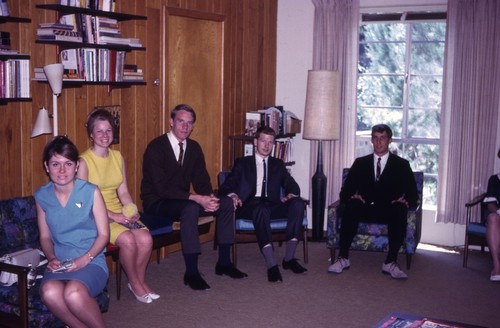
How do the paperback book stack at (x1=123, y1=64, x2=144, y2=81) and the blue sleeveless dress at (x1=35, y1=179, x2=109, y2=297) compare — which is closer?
the blue sleeveless dress at (x1=35, y1=179, x2=109, y2=297)

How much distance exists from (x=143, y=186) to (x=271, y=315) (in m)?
1.53

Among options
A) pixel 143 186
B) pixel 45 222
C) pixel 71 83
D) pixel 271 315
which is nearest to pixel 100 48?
pixel 71 83

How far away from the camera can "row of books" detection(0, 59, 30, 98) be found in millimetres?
3820

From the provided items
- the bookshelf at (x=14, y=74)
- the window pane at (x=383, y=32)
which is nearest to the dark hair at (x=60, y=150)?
the bookshelf at (x=14, y=74)

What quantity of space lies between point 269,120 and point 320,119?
0.51 metres

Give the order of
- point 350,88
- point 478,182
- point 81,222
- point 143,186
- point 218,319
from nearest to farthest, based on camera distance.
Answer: point 81,222 → point 218,319 → point 143,186 → point 478,182 → point 350,88

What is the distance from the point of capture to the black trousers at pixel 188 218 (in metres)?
4.77

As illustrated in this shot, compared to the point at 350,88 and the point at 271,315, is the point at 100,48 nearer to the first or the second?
the point at 271,315

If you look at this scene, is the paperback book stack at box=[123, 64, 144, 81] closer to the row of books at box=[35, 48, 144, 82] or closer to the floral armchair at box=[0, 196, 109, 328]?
the row of books at box=[35, 48, 144, 82]

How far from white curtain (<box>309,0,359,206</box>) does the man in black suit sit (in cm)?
97

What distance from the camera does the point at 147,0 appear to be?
5180 millimetres

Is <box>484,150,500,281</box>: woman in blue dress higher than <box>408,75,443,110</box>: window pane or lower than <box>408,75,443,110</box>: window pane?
lower

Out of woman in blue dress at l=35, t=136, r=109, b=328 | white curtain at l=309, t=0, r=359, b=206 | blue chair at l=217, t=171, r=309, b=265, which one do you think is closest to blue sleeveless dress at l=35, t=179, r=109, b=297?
woman in blue dress at l=35, t=136, r=109, b=328

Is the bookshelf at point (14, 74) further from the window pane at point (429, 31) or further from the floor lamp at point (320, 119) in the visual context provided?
the window pane at point (429, 31)
